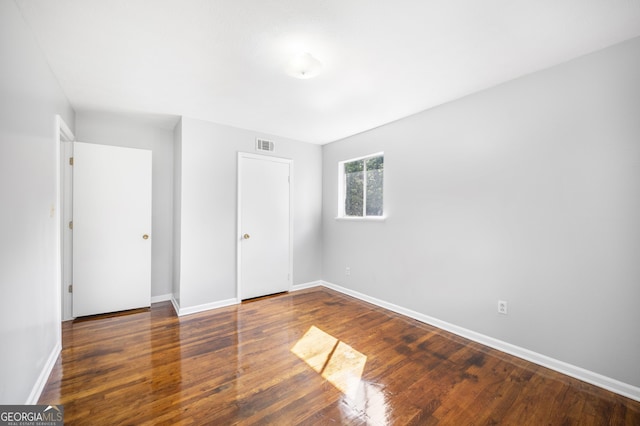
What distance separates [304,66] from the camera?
2061mm

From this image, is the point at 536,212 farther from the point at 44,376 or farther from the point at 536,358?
the point at 44,376

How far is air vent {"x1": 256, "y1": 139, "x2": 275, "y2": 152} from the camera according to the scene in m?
3.88

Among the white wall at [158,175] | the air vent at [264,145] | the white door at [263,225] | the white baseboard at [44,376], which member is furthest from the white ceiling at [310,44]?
the white baseboard at [44,376]

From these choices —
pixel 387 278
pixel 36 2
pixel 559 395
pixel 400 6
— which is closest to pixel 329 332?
pixel 387 278

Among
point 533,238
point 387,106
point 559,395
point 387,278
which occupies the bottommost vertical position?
point 559,395

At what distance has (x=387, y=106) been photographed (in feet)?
9.66

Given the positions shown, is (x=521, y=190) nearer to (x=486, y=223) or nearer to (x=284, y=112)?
(x=486, y=223)

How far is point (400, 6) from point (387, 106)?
4.68 feet

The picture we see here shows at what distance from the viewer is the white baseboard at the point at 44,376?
170 centimetres

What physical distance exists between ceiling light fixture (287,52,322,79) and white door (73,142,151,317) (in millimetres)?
2421

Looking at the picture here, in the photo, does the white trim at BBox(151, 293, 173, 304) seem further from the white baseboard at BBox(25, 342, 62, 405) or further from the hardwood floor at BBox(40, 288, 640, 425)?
the white baseboard at BBox(25, 342, 62, 405)

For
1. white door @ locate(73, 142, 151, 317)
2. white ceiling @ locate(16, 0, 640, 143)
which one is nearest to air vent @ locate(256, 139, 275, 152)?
white ceiling @ locate(16, 0, 640, 143)

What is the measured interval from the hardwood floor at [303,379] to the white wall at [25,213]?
39 centimetres

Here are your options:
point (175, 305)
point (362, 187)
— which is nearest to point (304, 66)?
point (362, 187)
